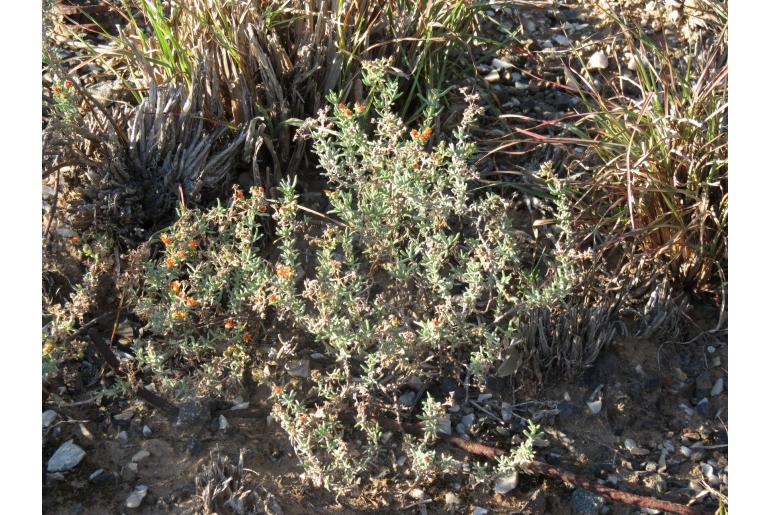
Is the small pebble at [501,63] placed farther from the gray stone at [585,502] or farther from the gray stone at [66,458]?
the gray stone at [66,458]

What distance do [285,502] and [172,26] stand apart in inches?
69.8

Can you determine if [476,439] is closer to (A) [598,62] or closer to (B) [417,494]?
(B) [417,494]

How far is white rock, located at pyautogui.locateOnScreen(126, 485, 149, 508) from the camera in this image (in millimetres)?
2652

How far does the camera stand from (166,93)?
326 cm

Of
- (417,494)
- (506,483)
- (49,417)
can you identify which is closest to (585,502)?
(506,483)

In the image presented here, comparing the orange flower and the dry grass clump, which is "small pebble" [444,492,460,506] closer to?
the orange flower

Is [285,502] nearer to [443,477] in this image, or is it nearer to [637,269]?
[443,477]

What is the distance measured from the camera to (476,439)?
2871 mm

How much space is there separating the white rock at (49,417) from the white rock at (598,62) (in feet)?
7.82

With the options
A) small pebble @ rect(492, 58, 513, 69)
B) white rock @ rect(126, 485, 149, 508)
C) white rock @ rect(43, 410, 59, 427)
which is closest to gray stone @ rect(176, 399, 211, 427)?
white rock @ rect(126, 485, 149, 508)

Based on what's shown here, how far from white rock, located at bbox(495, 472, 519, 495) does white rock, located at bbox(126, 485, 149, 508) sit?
1.02m

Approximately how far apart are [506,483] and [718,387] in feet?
2.66

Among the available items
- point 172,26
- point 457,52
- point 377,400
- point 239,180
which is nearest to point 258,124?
point 239,180

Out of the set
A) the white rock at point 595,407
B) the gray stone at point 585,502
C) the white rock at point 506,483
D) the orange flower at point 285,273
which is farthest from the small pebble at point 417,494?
the orange flower at point 285,273
